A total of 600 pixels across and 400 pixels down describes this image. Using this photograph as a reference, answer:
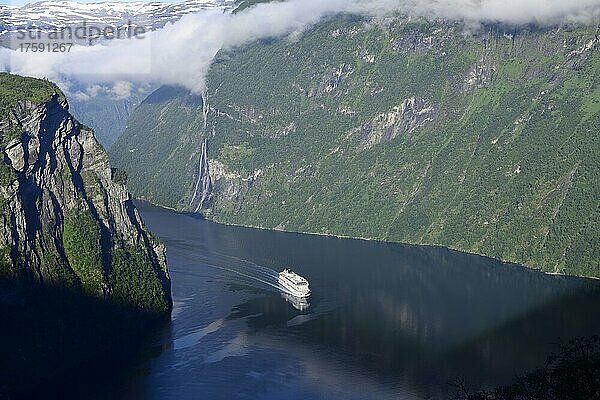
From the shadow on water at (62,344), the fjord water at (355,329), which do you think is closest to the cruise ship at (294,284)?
the fjord water at (355,329)

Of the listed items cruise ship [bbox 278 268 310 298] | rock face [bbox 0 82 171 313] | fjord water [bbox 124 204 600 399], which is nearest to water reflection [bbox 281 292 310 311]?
cruise ship [bbox 278 268 310 298]

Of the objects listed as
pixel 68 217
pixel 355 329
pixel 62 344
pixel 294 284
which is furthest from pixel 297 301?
pixel 62 344

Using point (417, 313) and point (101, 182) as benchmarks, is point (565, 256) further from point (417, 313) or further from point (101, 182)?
point (101, 182)

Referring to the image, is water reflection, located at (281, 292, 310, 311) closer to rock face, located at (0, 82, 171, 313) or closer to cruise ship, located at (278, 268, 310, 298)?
cruise ship, located at (278, 268, 310, 298)

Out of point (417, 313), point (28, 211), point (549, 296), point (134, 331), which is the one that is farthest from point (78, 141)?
point (549, 296)

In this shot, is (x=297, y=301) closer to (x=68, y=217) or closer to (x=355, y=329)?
(x=355, y=329)
